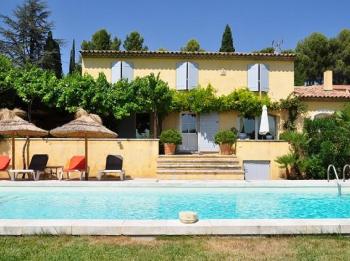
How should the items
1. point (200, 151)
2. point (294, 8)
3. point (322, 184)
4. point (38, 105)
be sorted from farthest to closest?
1. point (200, 151)
2. point (38, 105)
3. point (294, 8)
4. point (322, 184)

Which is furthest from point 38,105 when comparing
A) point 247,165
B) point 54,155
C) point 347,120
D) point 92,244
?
point 92,244

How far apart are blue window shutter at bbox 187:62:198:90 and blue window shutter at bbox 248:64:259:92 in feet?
A: 9.70

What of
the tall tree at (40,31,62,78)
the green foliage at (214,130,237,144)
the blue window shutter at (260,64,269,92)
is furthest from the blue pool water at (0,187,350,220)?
the tall tree at (40,31,62,78)

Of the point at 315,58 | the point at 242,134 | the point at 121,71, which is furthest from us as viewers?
the point at 315,58

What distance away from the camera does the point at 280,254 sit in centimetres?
559

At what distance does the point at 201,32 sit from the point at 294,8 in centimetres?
1119

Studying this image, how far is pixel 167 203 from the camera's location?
12.0 m

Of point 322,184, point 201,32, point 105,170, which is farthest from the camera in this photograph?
point 201,32

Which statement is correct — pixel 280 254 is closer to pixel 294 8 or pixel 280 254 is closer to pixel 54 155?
pixel 54 155

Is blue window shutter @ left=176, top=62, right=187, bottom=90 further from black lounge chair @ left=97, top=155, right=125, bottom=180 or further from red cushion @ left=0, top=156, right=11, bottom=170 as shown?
red cushion @ left=0, top=156, right=11, bottom=170

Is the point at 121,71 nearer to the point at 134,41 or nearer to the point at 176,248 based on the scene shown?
the point at 176,248

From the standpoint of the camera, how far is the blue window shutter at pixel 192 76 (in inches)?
902

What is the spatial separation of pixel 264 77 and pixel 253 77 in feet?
2.01

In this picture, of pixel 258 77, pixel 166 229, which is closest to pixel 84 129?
pixel 166 229
